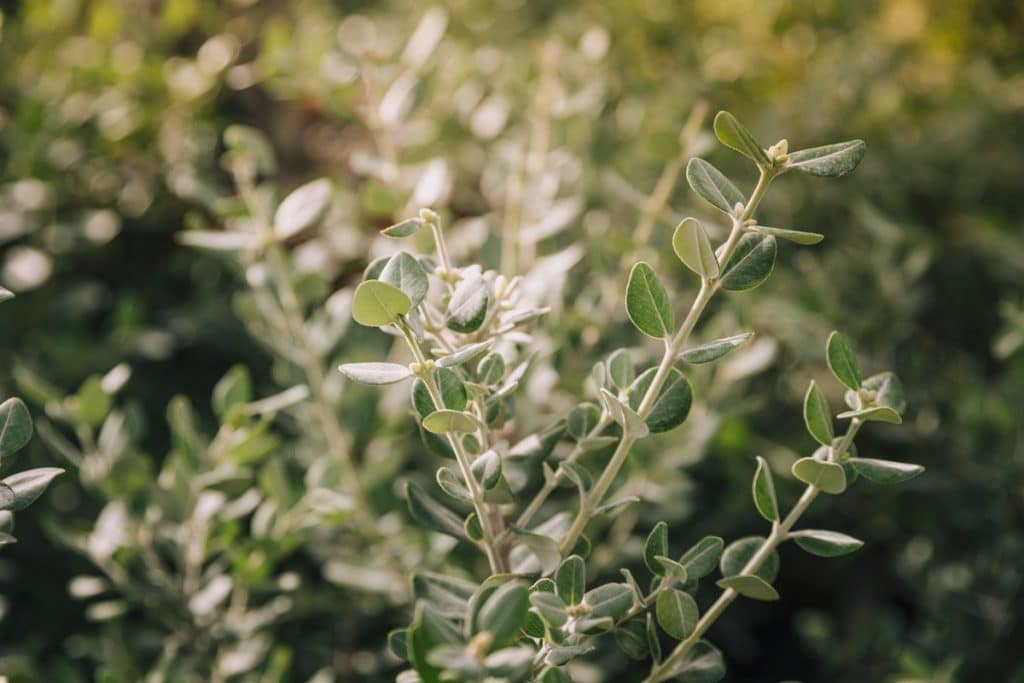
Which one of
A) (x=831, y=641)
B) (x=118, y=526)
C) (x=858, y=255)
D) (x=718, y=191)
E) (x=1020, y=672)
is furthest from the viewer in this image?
(x=858, y=255)

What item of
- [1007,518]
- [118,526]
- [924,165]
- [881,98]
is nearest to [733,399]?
[1007,518]

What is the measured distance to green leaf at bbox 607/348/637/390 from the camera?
71cm

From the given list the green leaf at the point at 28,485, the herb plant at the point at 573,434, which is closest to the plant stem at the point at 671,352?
the herb plant at the point at 573,434

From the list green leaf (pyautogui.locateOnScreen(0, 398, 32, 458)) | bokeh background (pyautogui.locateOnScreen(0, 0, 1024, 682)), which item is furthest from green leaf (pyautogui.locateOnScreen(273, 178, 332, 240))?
green leaf (pyautogui.locateOnScreen(0, 398, 32, 458))

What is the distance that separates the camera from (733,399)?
3.90 feet

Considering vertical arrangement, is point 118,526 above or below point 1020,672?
above

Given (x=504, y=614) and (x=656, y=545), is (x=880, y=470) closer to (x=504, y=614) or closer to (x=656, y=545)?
(x=656, y=545)

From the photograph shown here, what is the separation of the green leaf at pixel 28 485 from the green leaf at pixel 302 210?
0.41 metres

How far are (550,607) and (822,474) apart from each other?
0.74 feet

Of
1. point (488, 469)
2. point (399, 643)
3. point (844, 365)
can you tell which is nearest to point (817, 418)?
point (844, 365)

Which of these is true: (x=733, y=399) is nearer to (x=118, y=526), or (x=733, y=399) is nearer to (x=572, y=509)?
(x=572, y=509)

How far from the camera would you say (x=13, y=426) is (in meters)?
0.62

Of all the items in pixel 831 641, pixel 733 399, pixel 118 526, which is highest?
pixel 118 526

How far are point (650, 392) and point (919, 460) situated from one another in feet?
3.01
